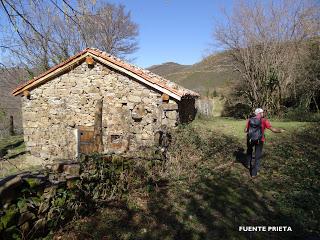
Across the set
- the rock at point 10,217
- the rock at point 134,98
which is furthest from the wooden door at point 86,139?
the rock at point 10,217

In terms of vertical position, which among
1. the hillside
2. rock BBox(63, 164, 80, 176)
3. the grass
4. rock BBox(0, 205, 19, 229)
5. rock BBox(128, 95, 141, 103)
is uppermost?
the hillside

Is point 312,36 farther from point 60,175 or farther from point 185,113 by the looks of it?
point 60,175

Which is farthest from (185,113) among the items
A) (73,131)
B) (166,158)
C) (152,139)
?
(166,158)

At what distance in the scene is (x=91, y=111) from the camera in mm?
10602

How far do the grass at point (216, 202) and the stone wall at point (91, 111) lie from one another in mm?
1799

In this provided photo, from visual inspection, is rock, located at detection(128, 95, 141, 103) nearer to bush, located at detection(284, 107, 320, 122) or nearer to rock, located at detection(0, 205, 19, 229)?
rock, located at detection(0, 205, 19, 229)

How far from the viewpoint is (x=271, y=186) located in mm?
6078

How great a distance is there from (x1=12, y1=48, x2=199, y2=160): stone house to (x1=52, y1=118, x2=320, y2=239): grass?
1.83 meters

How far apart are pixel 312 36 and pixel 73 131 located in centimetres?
1633

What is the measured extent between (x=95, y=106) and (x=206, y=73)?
2697cm

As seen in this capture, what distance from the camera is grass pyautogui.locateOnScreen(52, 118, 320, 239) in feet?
14.4

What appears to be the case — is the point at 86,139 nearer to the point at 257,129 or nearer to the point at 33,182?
A: the point at 33,182

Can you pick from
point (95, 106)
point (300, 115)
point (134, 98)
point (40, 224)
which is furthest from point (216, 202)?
point (300, 115)

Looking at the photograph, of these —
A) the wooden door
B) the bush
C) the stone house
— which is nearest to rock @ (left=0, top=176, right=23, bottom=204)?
the stone house
